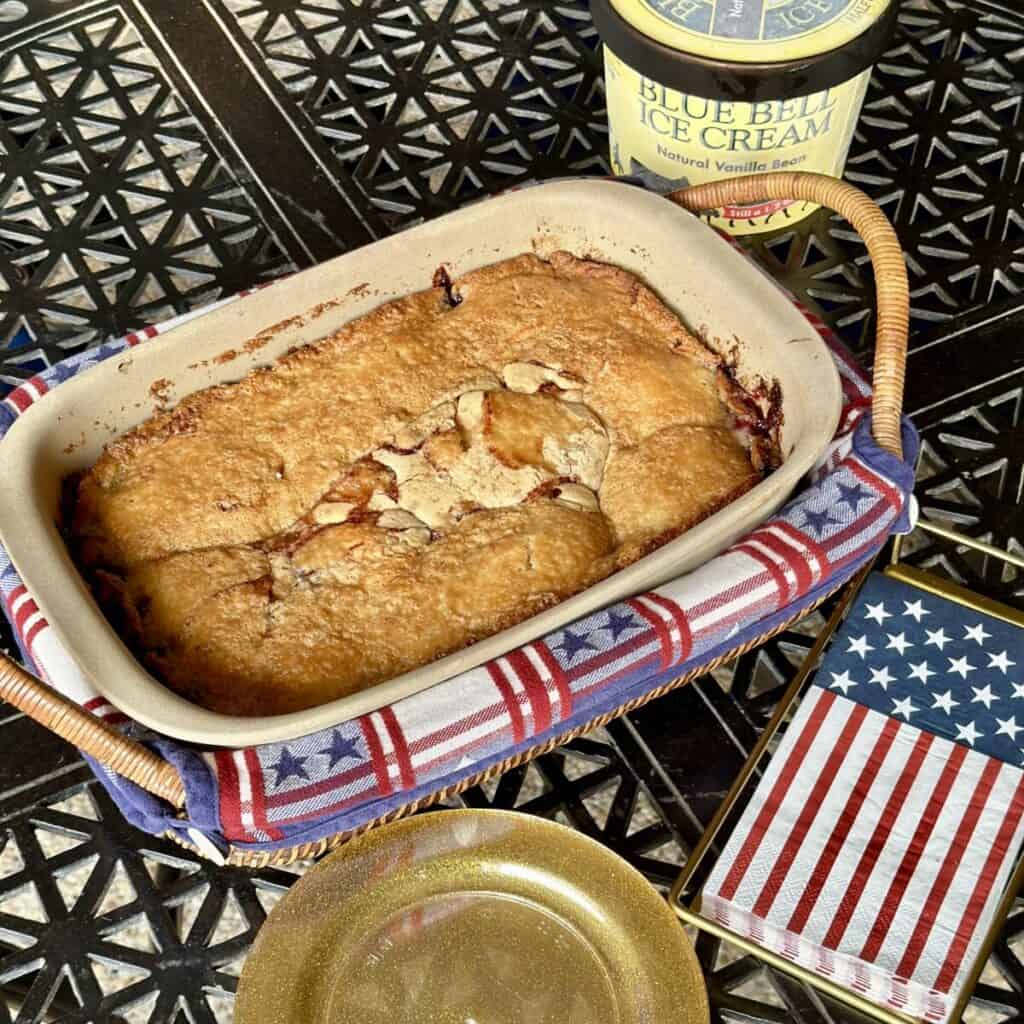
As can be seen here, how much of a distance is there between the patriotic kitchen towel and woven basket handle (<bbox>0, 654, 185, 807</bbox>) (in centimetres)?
1

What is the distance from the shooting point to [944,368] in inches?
45.9

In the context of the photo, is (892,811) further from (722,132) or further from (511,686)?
(722,132)

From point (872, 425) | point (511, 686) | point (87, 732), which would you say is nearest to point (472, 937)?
point (511, 686)

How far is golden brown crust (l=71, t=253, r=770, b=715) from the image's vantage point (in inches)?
35.2

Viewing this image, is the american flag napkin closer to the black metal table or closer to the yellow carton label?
the black metal table

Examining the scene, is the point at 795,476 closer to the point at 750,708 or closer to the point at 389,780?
the point at 750,708

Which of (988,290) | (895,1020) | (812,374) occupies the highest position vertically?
(812,374)

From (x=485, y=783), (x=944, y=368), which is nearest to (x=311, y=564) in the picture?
(x=485, y=783)

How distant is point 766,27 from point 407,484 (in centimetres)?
49

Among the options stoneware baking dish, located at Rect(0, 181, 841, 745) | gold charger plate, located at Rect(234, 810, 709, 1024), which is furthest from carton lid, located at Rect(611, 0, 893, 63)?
gold charger plate, located at Rect(234, 810, 709, 1024)

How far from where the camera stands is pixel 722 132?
1.14 meters

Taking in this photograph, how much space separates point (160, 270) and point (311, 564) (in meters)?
0.50

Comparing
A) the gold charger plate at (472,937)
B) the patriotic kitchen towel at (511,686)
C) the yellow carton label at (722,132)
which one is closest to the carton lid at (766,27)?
the yellow carton label at (722,132)

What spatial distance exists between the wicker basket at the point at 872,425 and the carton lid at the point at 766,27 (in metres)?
0.12
